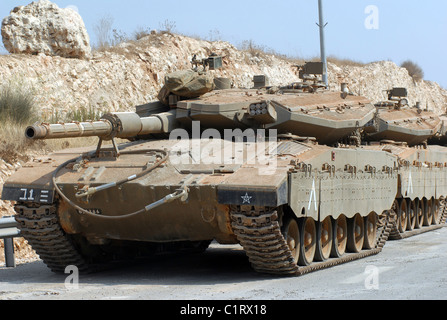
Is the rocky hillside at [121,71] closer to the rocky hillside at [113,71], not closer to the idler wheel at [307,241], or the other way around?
the rocky hillside at [113,71]

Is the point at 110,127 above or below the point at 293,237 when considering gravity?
above

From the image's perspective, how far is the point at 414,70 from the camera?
53531mm

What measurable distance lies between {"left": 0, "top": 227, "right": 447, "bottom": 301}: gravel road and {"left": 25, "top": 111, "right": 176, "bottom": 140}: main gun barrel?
2093 millimetres

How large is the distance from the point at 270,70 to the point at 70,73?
46.6 ft

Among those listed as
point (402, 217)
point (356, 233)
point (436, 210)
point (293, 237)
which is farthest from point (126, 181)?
point (436, 210)

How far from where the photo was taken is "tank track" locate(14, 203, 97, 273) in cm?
1191

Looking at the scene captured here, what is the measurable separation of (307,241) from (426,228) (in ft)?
28.3

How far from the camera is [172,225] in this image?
37.7 ft

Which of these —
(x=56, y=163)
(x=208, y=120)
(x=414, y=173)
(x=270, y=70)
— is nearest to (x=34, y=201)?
(x=56, y=163)

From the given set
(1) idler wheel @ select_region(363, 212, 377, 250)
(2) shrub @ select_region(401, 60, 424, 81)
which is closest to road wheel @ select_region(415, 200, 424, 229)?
(1) idler wheel @ select_region(363, 212, 377, 250)

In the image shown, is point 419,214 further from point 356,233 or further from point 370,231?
point 356,233

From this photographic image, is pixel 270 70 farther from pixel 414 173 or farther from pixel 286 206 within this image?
pixel 286 206

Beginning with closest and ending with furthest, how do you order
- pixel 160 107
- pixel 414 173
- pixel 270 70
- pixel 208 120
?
pixel 208 120, pixel 160 107, pixel 414 173, pixel 270 70

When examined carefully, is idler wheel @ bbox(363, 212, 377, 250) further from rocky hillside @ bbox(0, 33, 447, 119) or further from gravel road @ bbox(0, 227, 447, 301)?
rocky hillside @ bbox(0, 33, 447, 119)
